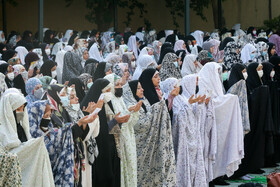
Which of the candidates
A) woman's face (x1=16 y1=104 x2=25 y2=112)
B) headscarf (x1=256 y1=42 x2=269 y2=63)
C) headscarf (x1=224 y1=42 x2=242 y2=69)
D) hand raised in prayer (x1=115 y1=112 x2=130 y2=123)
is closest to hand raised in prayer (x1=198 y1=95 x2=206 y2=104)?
hand raised in prayer (x1=115 y1=112 x2=130 y2=123)

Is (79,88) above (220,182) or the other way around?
above

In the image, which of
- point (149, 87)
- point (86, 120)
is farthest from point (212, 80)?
point (86, 120)

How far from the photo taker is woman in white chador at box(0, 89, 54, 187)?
507 centimetres

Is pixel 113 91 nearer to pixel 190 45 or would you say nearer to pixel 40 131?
pixel 40 131

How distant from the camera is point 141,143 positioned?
7.11 metres

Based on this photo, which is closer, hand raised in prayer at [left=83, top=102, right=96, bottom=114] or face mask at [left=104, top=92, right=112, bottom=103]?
hand raised in prayer at [left=83, top=102, right=96, bottom=114]

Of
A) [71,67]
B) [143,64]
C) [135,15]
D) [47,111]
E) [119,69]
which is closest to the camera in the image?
[47,111]

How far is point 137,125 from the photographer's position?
7.06 meters

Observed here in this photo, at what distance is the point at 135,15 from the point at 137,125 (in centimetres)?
1608

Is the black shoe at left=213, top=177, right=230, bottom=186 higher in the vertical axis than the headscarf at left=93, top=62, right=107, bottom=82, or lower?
lower

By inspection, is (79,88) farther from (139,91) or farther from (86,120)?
(86,120)

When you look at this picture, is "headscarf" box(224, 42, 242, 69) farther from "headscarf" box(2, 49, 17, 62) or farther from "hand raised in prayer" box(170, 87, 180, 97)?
"hand raised in prayer" box(170, 87, 180, 97)

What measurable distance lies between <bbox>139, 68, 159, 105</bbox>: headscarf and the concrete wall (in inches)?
496

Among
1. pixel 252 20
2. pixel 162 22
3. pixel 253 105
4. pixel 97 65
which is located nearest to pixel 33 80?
pixel 97 65
